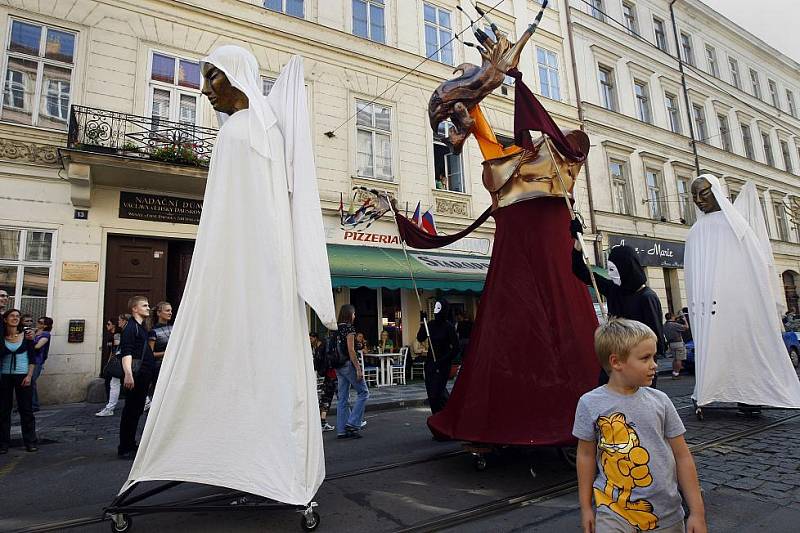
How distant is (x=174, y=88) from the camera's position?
36.0 feet

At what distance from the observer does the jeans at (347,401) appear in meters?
6.03

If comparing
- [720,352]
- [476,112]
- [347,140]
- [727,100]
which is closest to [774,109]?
[727,100]

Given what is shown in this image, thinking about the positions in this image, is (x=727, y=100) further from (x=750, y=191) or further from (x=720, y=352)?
(x=720, y=352)

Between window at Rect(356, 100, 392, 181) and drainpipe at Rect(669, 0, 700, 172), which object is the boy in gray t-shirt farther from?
drainpipe at Rect(669, 0, 700, 172)

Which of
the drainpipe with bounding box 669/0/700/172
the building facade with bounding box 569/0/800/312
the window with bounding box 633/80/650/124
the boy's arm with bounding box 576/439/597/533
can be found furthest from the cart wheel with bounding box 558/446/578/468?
the drainpipe with bounding box 669/0/700/172

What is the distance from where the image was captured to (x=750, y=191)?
6785 mm

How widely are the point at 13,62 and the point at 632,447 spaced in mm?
12912

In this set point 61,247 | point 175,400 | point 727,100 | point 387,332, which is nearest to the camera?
point 175,400

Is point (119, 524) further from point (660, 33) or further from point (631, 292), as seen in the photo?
point (660, 33)

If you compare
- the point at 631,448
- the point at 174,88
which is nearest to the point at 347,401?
the point at 631,448

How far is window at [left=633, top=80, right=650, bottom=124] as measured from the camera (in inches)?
826

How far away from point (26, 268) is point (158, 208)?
276cm

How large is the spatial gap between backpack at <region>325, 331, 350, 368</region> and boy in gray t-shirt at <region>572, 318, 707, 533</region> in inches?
173

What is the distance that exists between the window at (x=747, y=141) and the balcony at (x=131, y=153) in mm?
28481
